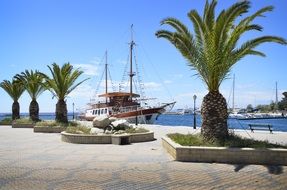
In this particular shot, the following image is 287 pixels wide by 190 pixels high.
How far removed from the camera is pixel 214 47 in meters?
12.5

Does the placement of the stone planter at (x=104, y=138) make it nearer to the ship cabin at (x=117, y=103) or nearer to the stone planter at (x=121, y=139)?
the stone planter at (x=121, y=139)

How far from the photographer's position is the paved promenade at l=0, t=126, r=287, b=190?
26.5 ft

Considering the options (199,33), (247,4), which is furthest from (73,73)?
(247,4)

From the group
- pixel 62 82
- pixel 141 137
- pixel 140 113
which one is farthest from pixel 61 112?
pixel 140 113

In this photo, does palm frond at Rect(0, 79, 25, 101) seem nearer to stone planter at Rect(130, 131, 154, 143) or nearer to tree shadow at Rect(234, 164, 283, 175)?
stone planter at Rect(130, 131, 154, 143)

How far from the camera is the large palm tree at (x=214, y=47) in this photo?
12312 mm

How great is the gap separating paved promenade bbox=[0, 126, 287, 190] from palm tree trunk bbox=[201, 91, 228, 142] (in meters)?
1.86

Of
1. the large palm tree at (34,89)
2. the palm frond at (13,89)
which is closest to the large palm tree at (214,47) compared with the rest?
the large palm tree at (34,89)

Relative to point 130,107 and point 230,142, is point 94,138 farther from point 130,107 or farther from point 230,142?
point 130,107

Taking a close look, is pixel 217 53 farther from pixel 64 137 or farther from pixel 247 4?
pixel 64 137

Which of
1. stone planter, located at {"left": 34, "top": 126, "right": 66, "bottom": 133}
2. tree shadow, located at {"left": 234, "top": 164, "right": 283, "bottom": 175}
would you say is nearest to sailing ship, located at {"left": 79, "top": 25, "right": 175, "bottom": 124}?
stone planter, located at {"left": 34, "top": 126, "right": 66, "bottom": 133}

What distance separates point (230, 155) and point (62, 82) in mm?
19400

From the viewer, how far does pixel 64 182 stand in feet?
27.4

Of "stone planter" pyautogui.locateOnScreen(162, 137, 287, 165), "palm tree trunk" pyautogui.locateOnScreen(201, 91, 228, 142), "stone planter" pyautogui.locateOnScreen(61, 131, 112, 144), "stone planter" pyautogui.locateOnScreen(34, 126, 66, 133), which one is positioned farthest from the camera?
"stone planter" pyautogui.locateOnScreen(34, 126, 66, 133)
